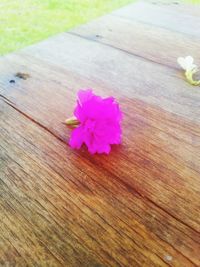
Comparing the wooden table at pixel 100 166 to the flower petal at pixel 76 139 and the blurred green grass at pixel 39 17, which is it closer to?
the flower petal at pixel 76 139

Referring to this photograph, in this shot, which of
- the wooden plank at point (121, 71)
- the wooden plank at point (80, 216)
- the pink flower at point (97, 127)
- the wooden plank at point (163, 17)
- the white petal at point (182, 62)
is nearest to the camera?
the wooden plank at point (80, 216)

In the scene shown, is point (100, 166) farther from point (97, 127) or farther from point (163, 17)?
point (163, 17)

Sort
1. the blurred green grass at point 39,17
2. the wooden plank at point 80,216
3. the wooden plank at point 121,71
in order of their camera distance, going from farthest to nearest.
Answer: the blurred green grass at point 39,17 → the wooden plank at point 121,71 → the wooden plank at point 80,216

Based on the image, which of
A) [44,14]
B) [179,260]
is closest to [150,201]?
[179,260]

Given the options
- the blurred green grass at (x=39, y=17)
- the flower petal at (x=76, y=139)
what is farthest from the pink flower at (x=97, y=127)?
the blurred green grass at (x=39, y=17)

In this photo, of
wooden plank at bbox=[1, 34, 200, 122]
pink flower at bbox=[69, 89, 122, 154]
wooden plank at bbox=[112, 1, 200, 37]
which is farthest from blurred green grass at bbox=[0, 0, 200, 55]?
pink flower at bbox=[69, 89, 122, 154]

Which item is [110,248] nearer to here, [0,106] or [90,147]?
[90,147]

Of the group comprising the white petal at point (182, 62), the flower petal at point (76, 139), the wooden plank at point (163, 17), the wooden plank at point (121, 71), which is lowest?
the flower petal at point (76, 139)
